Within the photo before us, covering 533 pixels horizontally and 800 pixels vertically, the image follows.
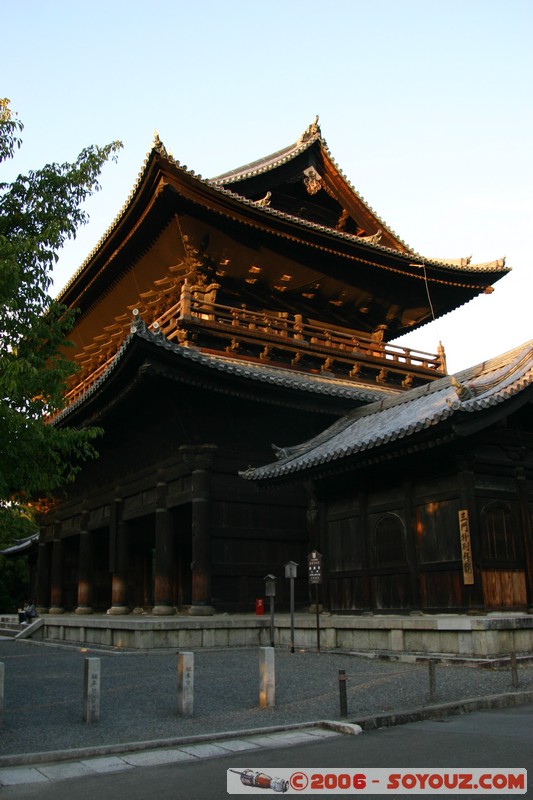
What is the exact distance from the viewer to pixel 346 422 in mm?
19641

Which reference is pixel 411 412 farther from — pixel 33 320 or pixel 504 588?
pixel 33 320

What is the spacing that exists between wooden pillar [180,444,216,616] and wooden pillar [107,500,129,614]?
4909 mm

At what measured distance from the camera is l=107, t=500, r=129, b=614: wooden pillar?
869 inches

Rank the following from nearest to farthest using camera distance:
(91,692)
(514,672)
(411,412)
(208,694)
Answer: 1. (91,692)
2. (514,672)
3. (208,694)
4. (411,412)

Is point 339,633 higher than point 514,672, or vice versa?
point 339,633

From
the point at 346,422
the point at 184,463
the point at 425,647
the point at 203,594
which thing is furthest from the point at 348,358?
the point at 425,647

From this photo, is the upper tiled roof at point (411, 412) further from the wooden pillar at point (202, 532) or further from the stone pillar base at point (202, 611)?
the stone pillar base at point (202, 611)

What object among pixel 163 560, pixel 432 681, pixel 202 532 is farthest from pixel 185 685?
pixel 163 560

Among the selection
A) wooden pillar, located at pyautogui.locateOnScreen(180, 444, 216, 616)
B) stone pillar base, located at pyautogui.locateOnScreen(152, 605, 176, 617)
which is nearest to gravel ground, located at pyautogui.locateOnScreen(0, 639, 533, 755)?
wooden pillar, located at pyautogui.locateOnScreen(180, 444, 216, 616)

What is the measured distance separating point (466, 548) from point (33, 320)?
8.55m

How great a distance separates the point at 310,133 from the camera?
2484 cm

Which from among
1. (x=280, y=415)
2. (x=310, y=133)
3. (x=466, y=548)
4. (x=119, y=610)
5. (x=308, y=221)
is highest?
(x=310, y=133)

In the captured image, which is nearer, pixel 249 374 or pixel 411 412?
pixel 411 412

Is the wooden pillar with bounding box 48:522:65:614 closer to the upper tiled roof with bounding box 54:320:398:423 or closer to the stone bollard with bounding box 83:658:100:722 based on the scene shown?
the upper tiled roof with bounding box 54:320:398:423
